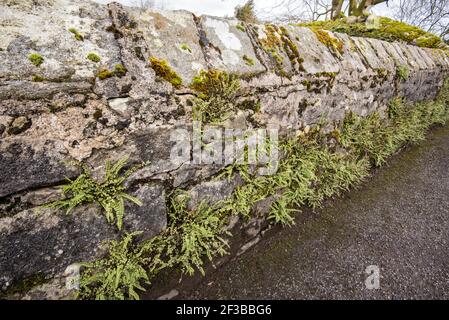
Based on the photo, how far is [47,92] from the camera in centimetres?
125

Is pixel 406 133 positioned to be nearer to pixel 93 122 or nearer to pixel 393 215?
pixel 393 215

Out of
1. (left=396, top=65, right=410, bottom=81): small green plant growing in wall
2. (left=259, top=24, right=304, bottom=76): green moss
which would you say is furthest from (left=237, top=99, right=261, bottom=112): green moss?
(left=396, top=65, right=410, bottom=81): small green plant growing in wall

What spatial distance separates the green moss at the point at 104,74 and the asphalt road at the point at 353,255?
159cm

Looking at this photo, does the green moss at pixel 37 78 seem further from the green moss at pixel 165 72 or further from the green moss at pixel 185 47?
the green moss at pixel 185 47

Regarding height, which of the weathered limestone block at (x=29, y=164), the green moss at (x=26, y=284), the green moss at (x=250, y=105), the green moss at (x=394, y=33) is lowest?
the green moss at (x=26, y=284)

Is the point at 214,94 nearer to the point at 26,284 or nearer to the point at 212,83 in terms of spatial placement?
the point at 212,83

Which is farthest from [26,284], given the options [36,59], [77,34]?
[77,34]

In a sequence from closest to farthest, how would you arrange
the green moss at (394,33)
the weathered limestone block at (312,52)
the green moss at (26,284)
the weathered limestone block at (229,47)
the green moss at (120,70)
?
the green moss at (26,284)
the green moss at (120,70)
the weathered limestone block at (229,47)
the weathered limestone block at (312,52)
the green moss at (394,33)

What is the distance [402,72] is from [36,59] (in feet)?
15.5

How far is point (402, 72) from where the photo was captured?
396 cm

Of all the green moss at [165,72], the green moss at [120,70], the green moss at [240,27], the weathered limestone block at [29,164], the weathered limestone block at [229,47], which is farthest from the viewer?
the green moss at [240,27]

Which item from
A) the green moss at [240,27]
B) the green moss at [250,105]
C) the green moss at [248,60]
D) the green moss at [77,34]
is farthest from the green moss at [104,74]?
the green moss at [240,27]

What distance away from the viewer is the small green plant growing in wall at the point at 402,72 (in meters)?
3.93

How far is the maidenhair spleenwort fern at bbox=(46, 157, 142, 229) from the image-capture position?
1.36m
